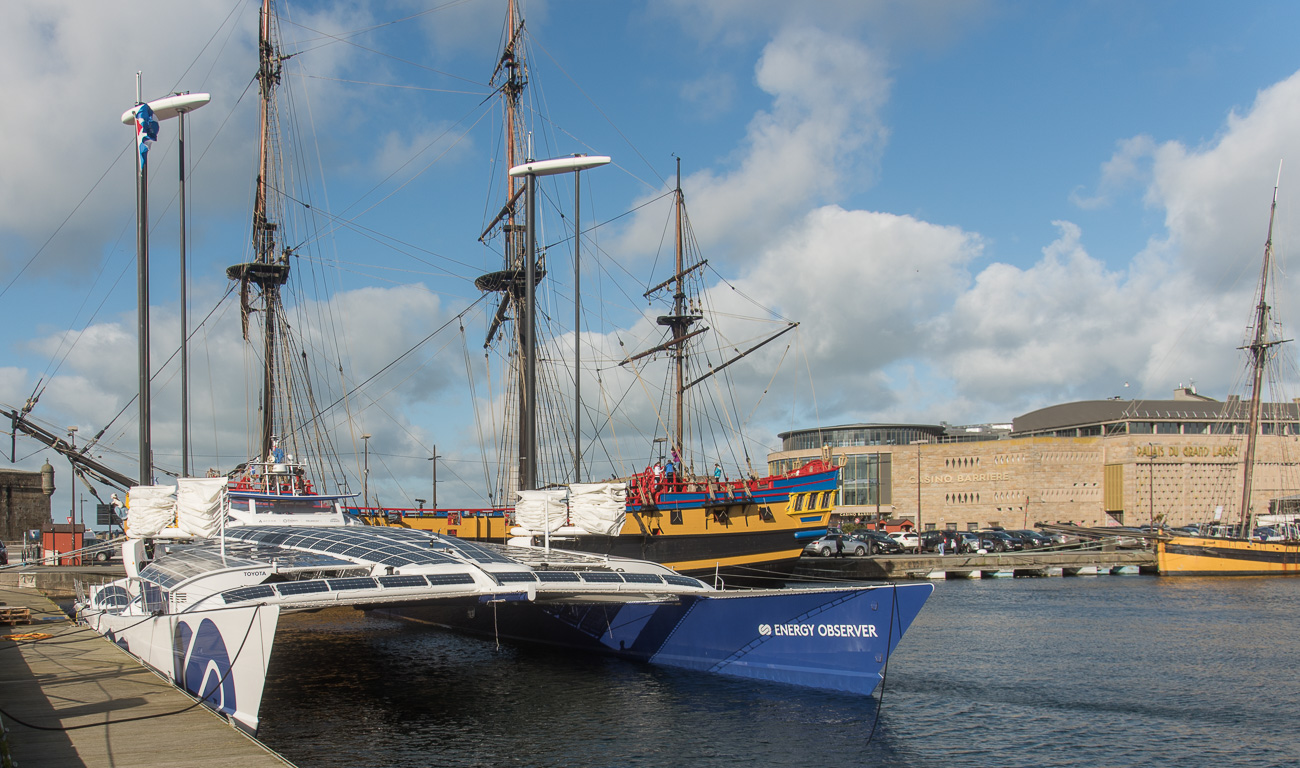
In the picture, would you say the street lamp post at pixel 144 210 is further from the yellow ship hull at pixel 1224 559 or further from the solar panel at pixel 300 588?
the yellow ship hull at pixel 1224 559

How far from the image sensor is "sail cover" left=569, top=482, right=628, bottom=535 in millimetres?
22734

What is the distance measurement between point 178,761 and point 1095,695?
55.3ft

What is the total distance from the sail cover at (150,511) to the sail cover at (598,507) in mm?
11225

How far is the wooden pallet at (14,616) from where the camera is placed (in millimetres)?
22859

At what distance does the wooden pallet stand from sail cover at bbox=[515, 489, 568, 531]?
12884 mm

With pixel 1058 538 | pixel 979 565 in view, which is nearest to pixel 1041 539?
pixel 1058 538

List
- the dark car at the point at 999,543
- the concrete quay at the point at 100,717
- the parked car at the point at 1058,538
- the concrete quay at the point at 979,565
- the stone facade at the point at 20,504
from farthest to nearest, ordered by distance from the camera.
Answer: the parked car at the point at 1058,538 < the stone facade at the point at 20,504 < the dark car at the point at 999,543 < the concrete quay at the point at 979,565 < the concrete quay at the point at 100,717

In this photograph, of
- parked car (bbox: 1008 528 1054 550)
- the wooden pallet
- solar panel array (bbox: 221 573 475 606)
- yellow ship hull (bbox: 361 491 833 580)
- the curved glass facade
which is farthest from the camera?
the curved glass facade

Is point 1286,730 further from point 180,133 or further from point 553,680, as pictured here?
point 180,133

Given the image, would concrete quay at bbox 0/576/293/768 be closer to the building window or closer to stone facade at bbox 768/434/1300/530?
stone facade at bbox 768/434/1300/530

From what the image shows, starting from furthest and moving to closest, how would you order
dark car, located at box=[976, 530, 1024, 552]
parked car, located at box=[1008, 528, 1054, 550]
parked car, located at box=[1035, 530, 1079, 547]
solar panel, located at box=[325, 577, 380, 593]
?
parked car, located at box=[1035, 530, 1079, 547], parked car, located at box=[1008, 528, 1054, 550], dark car, located at box=[976, 530, 1024, 552], solar panel, located at box=[325, 577, 380, 593]

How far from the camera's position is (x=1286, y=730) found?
52.4ft

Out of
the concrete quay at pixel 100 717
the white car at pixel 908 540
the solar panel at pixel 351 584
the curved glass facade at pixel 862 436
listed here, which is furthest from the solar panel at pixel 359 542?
the curved glass facade at pixel 862 436

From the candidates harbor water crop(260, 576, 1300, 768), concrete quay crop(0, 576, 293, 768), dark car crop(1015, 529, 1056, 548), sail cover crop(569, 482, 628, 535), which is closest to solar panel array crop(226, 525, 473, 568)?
harbor water crop(260, 576, 1300, 768)
